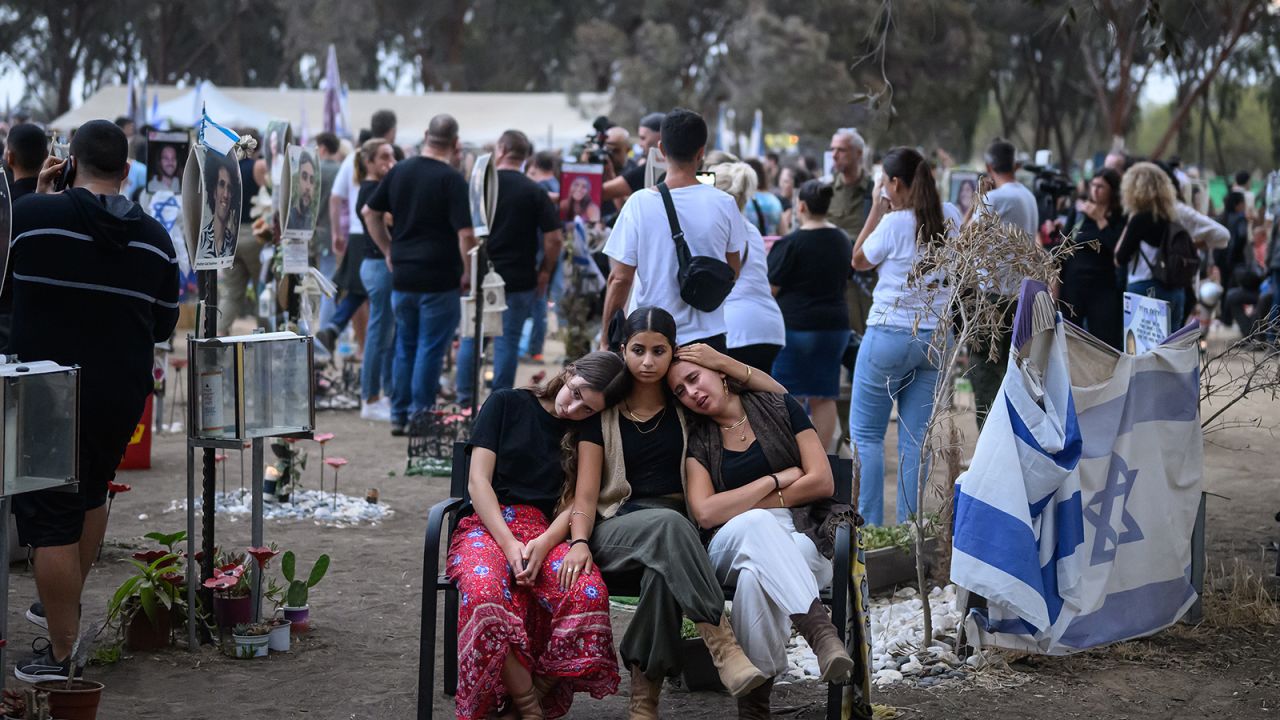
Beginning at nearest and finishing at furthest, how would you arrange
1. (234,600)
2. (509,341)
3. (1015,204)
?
(234,600) → (1015,204) → (509,341)

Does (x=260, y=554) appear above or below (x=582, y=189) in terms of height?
below

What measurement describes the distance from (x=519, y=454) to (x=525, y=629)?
0.62 metres

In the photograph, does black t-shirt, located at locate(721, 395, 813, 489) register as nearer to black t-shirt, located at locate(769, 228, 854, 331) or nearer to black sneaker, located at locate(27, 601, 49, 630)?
black sneaker, located at locate(27, 601, 49, 630)

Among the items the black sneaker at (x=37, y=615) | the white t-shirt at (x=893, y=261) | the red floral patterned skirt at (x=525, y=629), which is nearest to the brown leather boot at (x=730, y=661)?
the red floral patterned skirt at (x=525, y=629)

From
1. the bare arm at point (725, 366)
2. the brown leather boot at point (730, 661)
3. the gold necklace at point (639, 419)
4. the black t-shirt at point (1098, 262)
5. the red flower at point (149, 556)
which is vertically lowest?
the brown leather boot at point (730, 661)

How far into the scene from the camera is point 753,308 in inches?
258

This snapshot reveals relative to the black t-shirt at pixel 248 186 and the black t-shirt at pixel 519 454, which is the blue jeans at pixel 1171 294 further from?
the black t-shirt at pixel 248 186

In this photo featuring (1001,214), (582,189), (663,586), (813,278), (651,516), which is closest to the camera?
(663,586)

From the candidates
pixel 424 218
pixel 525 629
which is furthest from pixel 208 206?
pixel 424 218

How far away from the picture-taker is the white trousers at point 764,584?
4.23 metres

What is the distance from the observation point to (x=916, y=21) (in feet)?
122

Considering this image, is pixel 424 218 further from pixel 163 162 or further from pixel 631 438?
pixel 631 438

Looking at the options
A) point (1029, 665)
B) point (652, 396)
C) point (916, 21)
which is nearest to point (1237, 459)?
point (1029, 665)

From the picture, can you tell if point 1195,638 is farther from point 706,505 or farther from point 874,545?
point 706,505
